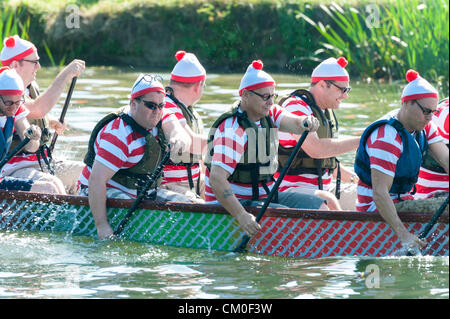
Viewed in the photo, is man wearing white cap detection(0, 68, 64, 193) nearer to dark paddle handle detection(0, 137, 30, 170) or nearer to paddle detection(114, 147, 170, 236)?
dark paddle handle detection(0, 137, 30, 170)

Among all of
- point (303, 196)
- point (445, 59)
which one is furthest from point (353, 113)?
point (303, 196)

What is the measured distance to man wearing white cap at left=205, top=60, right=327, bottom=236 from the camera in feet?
20.9

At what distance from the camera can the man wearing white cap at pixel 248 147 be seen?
636 centimetres

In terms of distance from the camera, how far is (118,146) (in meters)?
6.78

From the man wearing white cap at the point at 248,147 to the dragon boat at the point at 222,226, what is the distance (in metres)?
0.21

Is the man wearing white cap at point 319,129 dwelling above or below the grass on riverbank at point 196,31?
below

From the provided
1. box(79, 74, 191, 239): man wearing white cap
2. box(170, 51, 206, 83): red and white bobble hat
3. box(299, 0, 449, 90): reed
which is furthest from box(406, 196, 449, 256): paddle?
box(299, 0, 449, 90): reed

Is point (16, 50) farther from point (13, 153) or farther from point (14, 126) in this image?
point (13, 153)

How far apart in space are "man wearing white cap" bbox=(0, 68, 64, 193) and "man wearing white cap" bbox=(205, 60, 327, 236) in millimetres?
1516

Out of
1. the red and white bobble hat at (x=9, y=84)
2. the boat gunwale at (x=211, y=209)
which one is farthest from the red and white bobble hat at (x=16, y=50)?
the boat gunwale at (x=211, y=209)

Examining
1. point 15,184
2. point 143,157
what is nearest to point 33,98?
point 15,184

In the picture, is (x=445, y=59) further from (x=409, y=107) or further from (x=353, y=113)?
(x=409, y=107)
